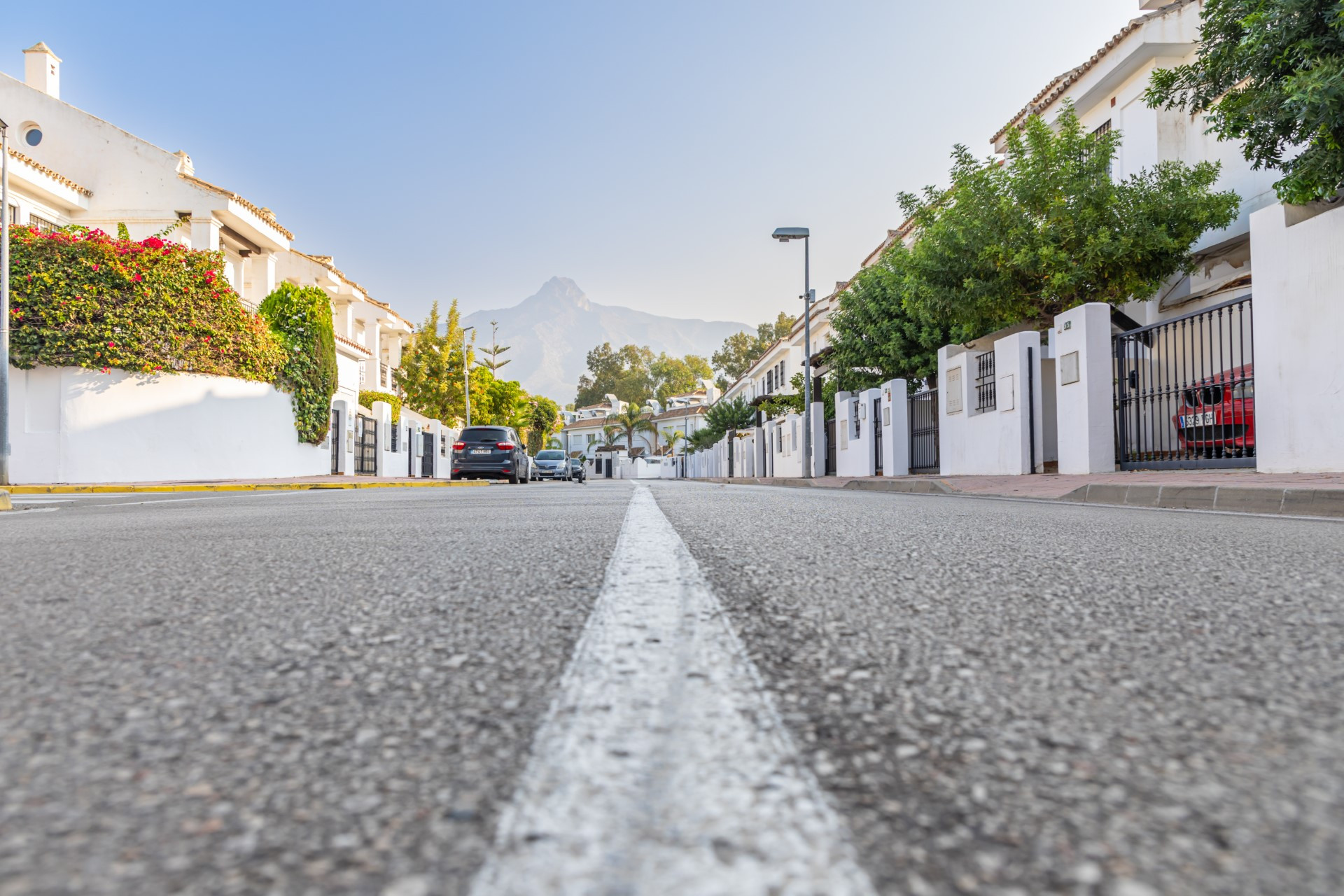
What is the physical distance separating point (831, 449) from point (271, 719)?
25.8 meters

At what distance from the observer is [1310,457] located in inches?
319

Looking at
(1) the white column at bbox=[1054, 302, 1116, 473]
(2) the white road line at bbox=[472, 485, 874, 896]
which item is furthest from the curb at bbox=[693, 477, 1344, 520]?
(2) the white road line at bbox=[472, 485, 874, 896]

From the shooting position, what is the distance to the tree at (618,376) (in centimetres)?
10519

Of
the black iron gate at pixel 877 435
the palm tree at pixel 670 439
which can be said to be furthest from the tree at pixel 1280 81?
the palm tree at pixel 670 439

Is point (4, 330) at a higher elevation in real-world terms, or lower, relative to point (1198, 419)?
higher

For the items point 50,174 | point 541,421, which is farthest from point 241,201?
point 541,421

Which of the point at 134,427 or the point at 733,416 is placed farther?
the point at 733,416

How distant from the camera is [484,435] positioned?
27.2 metres

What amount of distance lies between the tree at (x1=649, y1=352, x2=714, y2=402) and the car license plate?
9360cm

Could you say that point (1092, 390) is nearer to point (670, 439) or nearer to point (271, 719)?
point (271, 719)

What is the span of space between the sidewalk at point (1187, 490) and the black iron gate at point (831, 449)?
13.1 m

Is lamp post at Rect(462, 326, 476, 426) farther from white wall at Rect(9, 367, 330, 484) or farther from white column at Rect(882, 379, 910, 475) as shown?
white column at Rect(882, 379, 910, 475)

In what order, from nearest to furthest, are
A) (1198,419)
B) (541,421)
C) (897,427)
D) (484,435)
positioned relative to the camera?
(1198,419) < (897,427) < (484,435) < (541,421)

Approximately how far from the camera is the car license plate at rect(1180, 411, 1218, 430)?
33.4 feet
